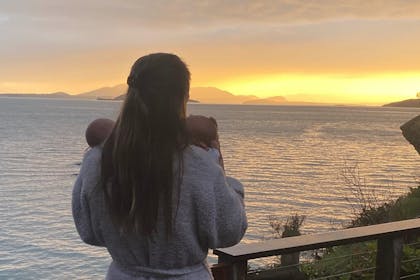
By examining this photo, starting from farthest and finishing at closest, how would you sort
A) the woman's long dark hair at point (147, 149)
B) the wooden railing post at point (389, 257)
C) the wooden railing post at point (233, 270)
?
the wooden railing post at point (389, 257), the wooden railing post at point (233, 270), the woman's long dark hair at point (147, 149)

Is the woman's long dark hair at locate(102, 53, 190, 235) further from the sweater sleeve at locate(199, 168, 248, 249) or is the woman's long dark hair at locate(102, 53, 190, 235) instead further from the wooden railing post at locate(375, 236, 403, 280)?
the wooden railing post at locate(375, 236, 403, 280)

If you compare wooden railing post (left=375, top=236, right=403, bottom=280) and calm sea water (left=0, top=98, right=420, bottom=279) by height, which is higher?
wooden railing post (left=375, top=236, right=403, bottom=280)

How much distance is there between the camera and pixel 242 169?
126 feet

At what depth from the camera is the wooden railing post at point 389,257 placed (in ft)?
12.9

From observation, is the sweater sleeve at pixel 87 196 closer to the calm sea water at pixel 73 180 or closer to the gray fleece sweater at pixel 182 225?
the gray fleece sweater at pixel 182 225

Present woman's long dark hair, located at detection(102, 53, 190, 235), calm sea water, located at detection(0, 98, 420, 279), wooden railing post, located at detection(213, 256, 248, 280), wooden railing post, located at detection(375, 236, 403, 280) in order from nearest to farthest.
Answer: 1. woman's long dark hair, located at detection(102, 53, 190, 235)
2. wooden railing post, located at detection(213, 256, 248, 280)
3. wooden railing post, located at detection(375, 236, 403, 280)
4. calm sea water, located at detection(0, 98, 420, 279)

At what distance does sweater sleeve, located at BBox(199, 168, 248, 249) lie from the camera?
6.41ft

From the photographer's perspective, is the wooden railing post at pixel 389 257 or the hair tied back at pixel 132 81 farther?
the wooden railing post at pixel 389 257

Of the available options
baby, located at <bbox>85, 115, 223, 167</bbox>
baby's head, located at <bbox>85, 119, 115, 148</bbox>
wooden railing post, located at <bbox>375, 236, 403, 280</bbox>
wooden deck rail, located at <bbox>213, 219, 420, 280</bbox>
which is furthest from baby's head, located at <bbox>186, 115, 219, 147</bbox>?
wooden railing post, located at <bbox>375, 236, 403, 280</bbox>

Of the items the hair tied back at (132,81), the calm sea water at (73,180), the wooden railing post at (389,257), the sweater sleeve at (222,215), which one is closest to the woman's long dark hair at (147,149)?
the hair tied back at (132,81)

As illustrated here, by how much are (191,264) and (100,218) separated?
329mm

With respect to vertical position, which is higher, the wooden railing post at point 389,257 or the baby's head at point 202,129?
the baby's head at point 202,129

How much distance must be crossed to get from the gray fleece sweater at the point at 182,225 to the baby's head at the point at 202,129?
51mm

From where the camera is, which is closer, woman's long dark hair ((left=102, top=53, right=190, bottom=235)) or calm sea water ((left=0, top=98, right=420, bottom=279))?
woman's long dark hair ((left=102, top=53, right=190, bottom=235))
